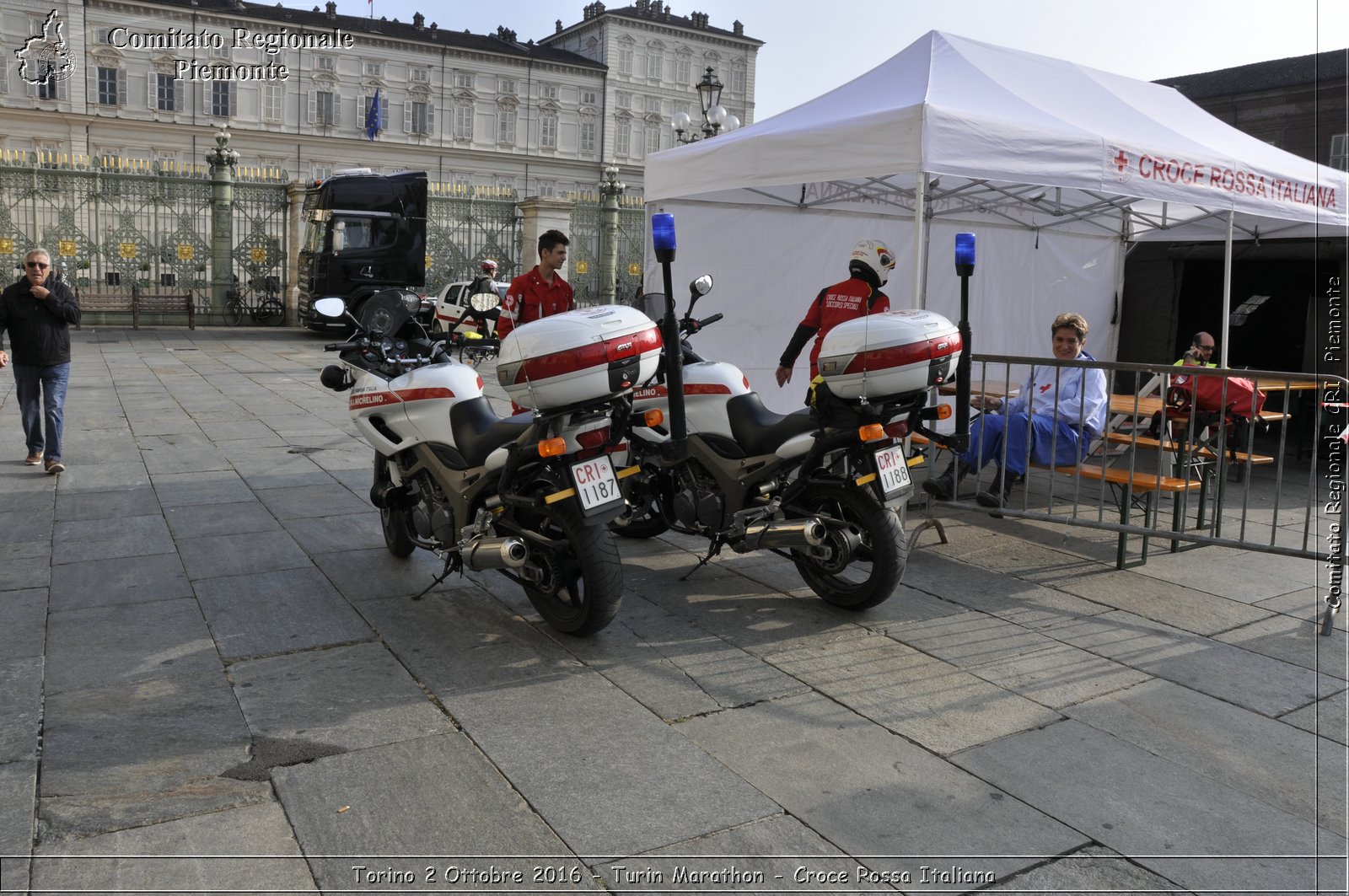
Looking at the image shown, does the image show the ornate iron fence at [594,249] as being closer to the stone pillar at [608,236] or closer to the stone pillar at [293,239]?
the stone pillar at [608,236]

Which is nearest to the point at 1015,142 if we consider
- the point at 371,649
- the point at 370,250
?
the point at 371,649

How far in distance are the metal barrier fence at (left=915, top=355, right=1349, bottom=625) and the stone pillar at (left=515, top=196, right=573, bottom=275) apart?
58.7ft

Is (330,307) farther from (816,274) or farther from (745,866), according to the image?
(816,274)

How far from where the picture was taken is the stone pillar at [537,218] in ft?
84.0

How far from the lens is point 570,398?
4246 mm

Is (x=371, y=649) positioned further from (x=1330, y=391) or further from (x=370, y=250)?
(x=370, y=250)

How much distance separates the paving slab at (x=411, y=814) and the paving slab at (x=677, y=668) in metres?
0.80

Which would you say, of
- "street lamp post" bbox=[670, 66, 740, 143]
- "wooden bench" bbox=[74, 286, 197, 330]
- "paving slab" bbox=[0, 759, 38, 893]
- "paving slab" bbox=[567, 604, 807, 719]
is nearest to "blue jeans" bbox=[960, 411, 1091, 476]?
"paving slab" bbox=[567, 604, 807, 719]

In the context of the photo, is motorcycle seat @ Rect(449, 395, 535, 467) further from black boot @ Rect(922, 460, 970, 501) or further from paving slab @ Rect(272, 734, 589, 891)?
black boot @ Rect(922, 460, 970, 501)

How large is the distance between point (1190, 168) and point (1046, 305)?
432cm

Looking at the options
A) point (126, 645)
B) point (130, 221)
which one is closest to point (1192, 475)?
point (126, 645)

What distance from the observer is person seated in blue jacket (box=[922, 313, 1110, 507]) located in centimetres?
650

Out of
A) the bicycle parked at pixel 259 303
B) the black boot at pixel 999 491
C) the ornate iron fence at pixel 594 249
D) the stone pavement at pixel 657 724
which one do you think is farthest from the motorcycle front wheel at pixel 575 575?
the ornate iron fence at pixel 594 249

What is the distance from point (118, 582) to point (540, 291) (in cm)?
301
